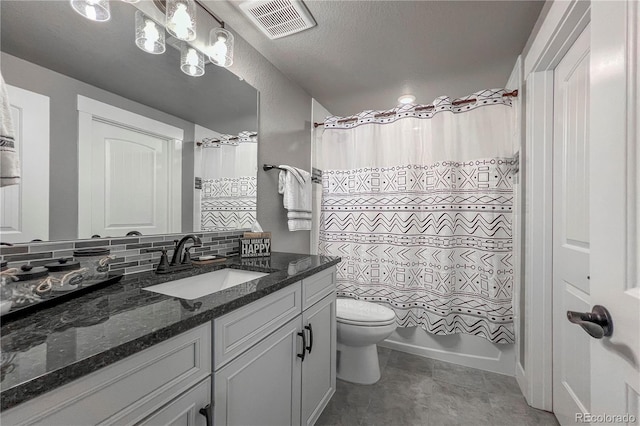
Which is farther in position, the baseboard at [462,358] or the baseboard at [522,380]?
the baseboard at [462,358]

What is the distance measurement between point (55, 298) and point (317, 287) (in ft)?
3.12

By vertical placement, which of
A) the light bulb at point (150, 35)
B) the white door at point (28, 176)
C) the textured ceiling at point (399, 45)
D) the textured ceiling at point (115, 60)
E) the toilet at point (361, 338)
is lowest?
the toilet at point (361, 338)

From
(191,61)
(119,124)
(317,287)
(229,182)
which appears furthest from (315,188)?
(119,124)

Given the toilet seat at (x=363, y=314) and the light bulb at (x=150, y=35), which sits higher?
the light bulb at (x=150, y=35)

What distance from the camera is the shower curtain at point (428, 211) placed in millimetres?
1858

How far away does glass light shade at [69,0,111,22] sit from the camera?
977 mm

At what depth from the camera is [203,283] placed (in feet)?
3.98

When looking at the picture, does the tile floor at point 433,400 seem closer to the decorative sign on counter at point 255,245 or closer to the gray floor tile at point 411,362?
the gray floor tile at point 411,362

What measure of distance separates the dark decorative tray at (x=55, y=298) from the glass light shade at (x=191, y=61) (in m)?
1.05

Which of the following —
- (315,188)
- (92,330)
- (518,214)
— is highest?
(315,188)

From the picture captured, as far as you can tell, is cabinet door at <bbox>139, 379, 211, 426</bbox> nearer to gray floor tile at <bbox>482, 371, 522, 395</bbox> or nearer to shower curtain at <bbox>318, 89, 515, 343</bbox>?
shower curtain at <bbox>318, 89, 515, 343</bbox>

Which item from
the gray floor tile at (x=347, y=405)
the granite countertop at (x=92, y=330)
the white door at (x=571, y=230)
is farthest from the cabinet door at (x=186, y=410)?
the white door at (x=571, y=230)

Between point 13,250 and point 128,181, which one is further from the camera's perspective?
point 128,181

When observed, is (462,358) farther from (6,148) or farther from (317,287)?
(6,148)
